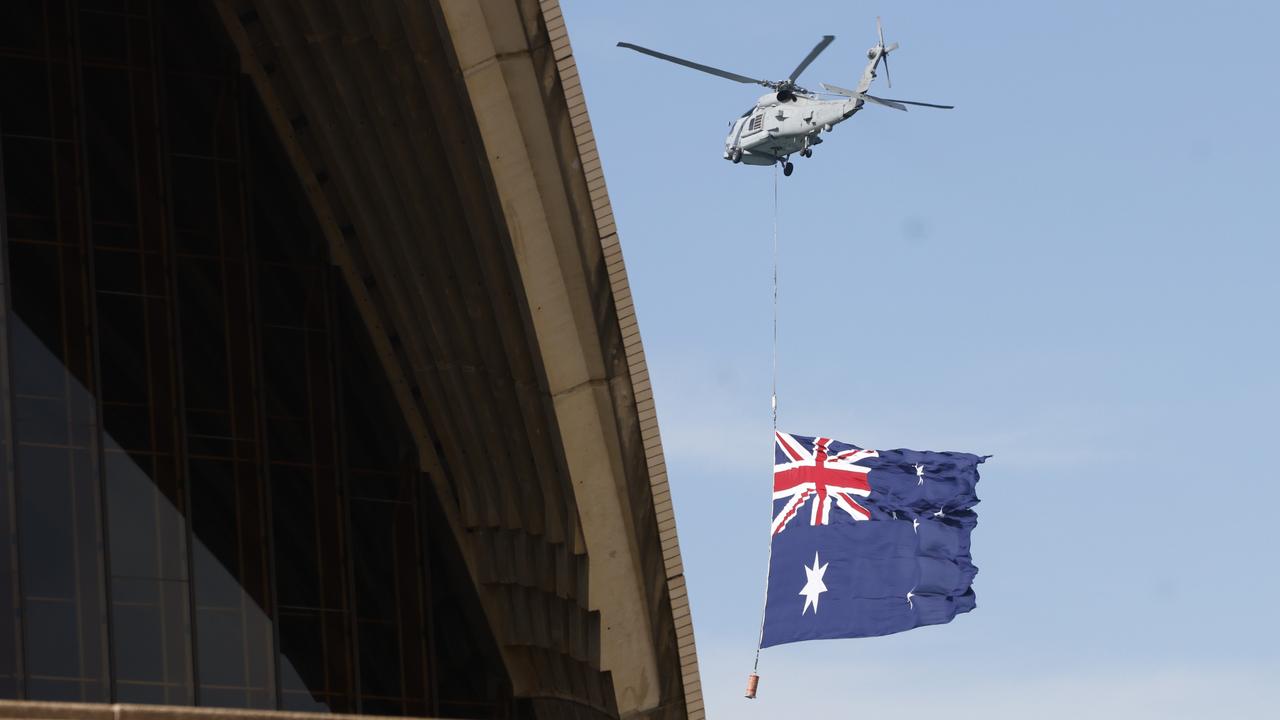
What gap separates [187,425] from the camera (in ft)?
104

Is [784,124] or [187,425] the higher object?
[784,124]

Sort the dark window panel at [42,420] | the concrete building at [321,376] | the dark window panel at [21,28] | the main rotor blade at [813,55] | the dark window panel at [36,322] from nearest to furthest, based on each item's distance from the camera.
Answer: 1. the concrete building at [321,376]
2. the dark window panel at [42,420]
3. the dark window panel at [36,322]
4. the dark window panel at [21,28]
5. the main rotor blade at [813,55]

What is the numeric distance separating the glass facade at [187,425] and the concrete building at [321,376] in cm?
5

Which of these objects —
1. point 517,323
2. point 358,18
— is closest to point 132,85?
point 358,18

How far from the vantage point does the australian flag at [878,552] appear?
125ft

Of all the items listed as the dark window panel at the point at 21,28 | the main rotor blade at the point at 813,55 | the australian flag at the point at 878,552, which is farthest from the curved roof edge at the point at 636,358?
the main rotor blade at the point at 813,55

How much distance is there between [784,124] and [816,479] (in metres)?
33.7

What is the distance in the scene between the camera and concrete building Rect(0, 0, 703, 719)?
97.1ft

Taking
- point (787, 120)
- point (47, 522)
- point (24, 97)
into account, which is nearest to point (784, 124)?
point (787, 120)

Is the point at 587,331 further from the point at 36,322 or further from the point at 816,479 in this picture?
the point at 816,479

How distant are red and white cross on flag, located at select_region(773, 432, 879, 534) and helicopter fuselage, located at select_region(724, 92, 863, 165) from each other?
106 ft

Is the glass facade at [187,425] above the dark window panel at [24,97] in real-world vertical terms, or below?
below

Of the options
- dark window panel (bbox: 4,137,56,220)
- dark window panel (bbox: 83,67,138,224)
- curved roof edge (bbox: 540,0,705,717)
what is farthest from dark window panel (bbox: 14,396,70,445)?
curved roof edge (bbox: 540,0,705,717)

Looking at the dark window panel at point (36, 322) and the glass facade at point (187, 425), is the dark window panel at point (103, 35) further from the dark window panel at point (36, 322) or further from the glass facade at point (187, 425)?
the dark window panel at point (36, 322)
